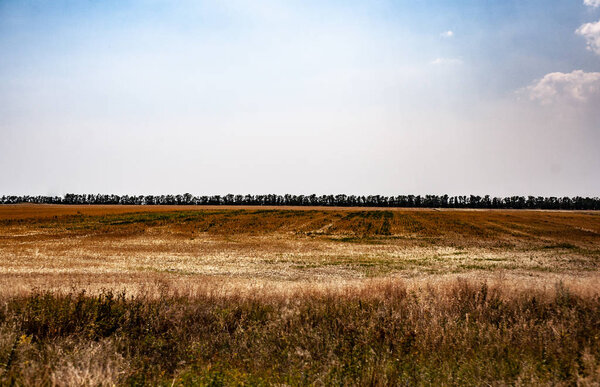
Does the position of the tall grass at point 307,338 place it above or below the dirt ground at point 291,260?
above

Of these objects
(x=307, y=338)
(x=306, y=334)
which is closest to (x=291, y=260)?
(x=306, y=334)

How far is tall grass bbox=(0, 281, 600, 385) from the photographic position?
609 centimetres

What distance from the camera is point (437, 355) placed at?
7285 millimetres

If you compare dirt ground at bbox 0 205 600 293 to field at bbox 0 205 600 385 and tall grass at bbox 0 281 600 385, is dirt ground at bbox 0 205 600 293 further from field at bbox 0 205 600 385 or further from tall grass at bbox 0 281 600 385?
tall grass at bbox 0 281 600 385

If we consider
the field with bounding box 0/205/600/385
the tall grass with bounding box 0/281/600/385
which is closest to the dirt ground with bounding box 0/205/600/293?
the field with bounding box 0/205/600/385

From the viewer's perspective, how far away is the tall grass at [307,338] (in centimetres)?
609

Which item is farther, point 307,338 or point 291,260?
point 291,260

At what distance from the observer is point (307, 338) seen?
27.2 ft

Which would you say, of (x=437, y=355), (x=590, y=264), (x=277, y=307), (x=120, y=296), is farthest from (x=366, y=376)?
(x=590, y=264)

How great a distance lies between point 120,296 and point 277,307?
13.8 ft

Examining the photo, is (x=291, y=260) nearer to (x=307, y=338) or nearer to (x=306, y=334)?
(x=306, y=334)

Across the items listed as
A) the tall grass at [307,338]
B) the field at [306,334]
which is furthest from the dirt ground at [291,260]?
the tall grass at [307,338]

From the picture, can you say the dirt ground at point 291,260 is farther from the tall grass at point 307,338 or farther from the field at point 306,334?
the tall grass at point 307,338

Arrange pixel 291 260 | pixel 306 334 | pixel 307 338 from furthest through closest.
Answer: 1. pixel 291 260
2. pixel 306 334
3. pixel 307 338
